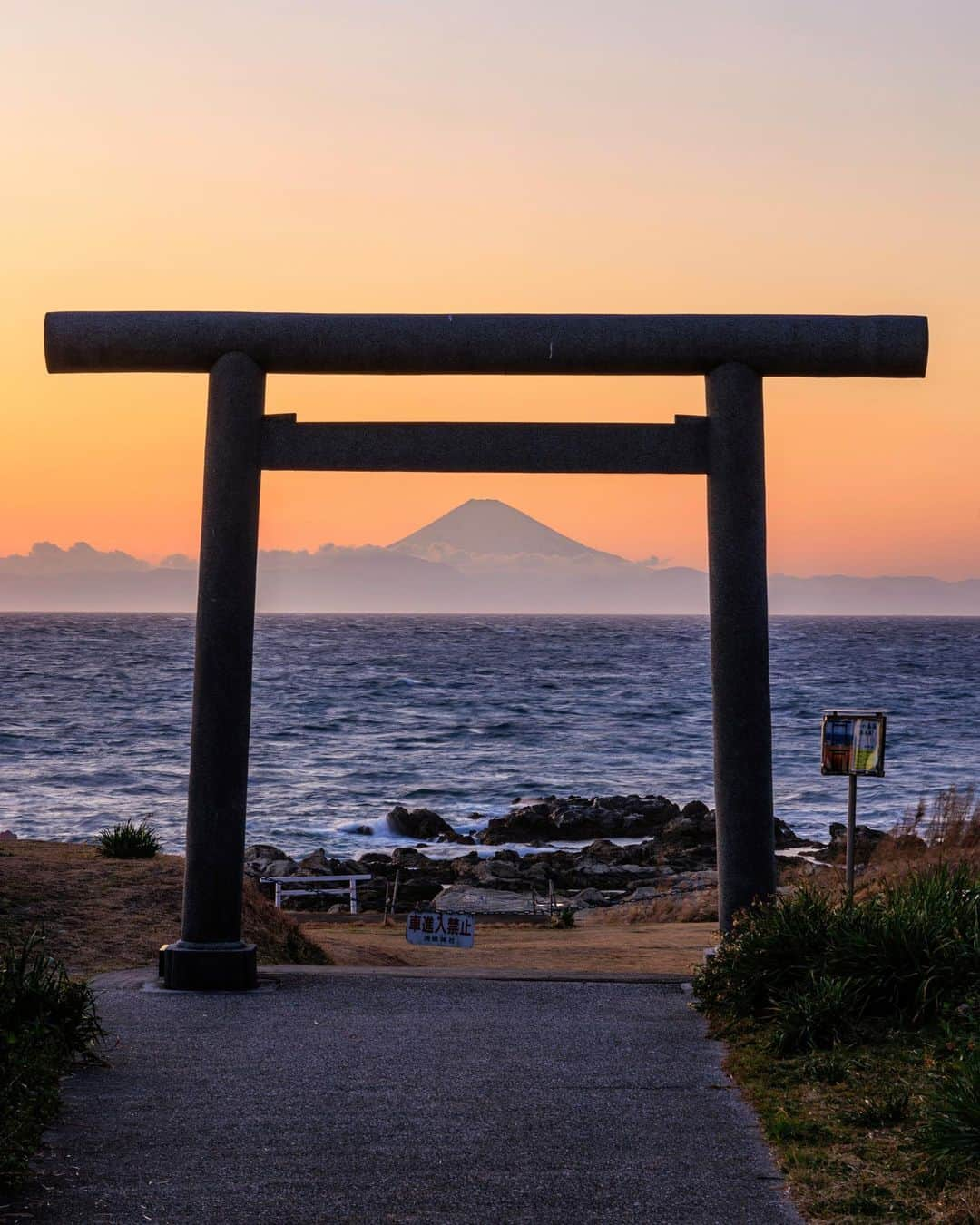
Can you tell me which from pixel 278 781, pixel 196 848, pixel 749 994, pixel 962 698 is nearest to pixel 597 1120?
pixel 749 994

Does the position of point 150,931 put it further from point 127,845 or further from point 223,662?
point 223,662

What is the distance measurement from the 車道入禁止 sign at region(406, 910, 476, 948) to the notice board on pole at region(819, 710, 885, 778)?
3.03 m

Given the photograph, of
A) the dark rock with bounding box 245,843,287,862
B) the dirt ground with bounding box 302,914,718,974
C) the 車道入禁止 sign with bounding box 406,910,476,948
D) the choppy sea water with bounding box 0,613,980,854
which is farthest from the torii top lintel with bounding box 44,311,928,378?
the choppy sea water with bounding box 0,613,980,854

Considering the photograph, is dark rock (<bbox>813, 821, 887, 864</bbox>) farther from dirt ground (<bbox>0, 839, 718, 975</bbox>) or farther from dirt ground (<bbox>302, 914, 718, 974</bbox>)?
dirt ground (<bbox>0, 839, 718, 975</bbox>)

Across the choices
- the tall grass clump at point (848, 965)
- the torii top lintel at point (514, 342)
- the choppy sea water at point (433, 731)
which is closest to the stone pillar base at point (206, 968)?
the tall grass clump at point (848, 965)

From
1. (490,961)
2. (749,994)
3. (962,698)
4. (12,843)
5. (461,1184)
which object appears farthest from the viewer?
(962,698)

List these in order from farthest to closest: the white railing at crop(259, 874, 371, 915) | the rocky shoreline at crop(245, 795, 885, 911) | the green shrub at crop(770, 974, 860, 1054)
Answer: the rocky shoreline at crop(245, 795, 885, 911)
the white railing at crop(259, 874, 371, 915)
the green shrub at crop(770, 974, 860, 1054)

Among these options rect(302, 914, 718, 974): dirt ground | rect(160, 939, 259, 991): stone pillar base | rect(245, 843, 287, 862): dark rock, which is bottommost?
rect(302, 914, 718, 974): dirt ground

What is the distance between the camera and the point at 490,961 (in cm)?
1650

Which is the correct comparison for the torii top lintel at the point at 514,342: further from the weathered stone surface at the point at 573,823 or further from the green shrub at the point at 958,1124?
the weathered stone surface at the point at 573,823

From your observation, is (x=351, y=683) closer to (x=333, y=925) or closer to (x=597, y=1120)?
(x=333, y=925)

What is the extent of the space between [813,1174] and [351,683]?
78195 millimetres

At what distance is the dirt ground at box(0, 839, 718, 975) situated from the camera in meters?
11.2

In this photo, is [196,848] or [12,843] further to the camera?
[12,843]
